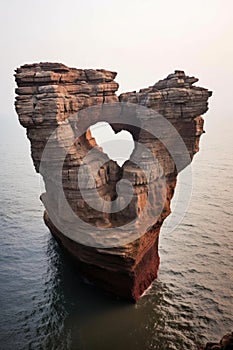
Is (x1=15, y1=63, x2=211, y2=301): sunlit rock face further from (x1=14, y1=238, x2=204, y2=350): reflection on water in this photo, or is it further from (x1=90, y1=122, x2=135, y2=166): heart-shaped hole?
(x1=90, y1=122, x2=135, y2=166): heart-shaped hole

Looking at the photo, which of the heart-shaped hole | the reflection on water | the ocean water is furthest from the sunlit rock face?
the heart-shaped hole

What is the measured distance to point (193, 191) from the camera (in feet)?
132

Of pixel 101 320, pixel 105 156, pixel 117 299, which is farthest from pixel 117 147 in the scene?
pixel 101 320

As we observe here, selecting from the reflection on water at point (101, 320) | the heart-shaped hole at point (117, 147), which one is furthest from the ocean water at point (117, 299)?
the heart-shaped hole at point (117, 147)

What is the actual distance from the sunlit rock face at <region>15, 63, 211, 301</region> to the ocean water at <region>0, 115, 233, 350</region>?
1697 mm

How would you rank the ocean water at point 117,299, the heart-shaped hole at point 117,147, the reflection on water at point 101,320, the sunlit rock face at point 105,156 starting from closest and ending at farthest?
the reflection on water at point 101,320 → the ocean water at point 117,299 → the sunlit rock face at point 105,156 → the heart-shaped hole at point 117,147

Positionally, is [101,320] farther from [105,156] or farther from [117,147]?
[117,147]

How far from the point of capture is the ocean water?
698 inches

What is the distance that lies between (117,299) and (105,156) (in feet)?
29.8

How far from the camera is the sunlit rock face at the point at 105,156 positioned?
17875 millimetres

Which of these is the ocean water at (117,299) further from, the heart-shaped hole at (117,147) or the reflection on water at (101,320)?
the heart-shaped hole at (117,147)

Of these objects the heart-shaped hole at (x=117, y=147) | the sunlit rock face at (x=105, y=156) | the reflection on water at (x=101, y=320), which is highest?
the sunlit rock face at (x=105, y=156)

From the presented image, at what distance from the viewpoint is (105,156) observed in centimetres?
2062

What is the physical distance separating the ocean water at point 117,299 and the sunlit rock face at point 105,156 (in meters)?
1.70
